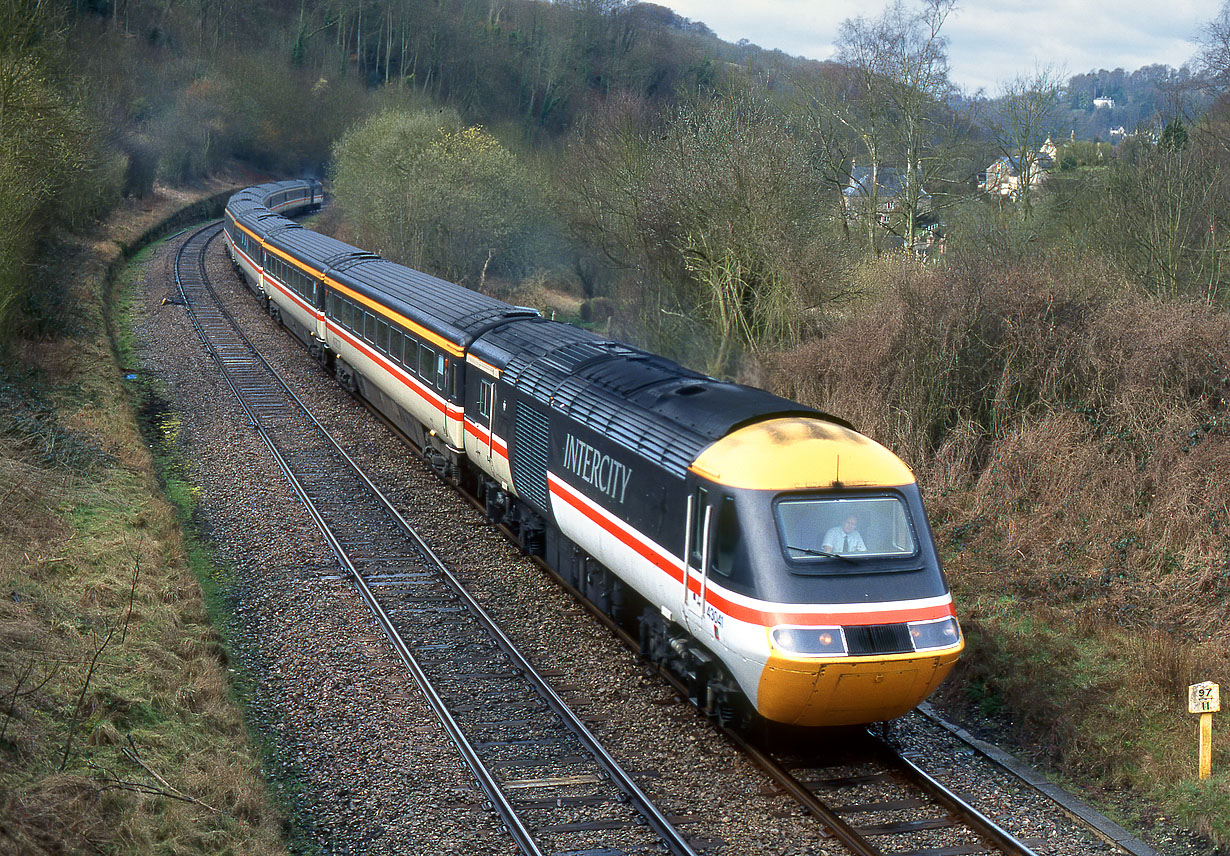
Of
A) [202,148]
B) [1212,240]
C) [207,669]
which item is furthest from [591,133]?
[202,148]

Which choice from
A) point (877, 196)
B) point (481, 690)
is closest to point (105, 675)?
point (481, 690)

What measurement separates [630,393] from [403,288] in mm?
10012

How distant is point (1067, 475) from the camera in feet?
41.7

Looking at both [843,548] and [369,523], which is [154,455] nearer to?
[369,523]

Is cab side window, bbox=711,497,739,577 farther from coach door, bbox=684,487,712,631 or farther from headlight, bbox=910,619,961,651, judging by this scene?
headlight, bbox=910,619,961,651

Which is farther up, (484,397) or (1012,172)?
(1012,172)

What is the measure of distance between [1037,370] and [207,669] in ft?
36.5

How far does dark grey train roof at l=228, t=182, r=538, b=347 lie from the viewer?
51.6 feet

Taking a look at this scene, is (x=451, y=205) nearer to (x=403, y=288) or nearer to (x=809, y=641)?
(x=403, y=288)

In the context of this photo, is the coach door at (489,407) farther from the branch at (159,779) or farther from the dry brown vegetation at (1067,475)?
the branch at (159,779)

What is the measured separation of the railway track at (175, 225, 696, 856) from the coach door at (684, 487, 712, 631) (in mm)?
1386

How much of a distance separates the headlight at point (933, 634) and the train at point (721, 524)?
0.04 ft

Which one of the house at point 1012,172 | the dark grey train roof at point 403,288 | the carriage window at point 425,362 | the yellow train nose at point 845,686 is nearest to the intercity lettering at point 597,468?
the yellow train nose at point 845,686

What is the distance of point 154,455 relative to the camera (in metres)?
17.5
